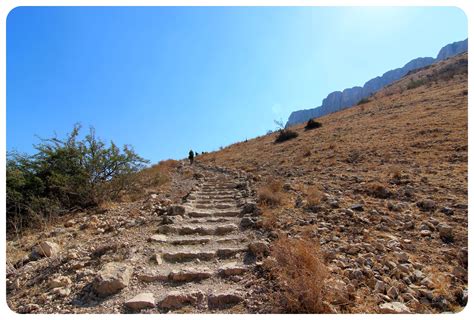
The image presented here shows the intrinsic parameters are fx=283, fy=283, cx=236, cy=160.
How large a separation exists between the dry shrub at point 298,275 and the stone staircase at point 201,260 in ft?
1.54

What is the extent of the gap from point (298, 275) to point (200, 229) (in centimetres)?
289

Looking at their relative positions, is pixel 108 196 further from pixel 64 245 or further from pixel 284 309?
pixel 284 309

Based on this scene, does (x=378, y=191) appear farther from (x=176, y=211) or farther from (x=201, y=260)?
(x=176, y=211)

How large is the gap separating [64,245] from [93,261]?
125cm

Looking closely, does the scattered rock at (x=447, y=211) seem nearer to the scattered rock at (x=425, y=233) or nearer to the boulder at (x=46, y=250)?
the scattered rock at (x=425, y=233)

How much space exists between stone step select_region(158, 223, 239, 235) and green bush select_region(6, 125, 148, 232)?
120 inches

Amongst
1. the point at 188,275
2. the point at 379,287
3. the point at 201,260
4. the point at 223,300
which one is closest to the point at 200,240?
the point at 201,260

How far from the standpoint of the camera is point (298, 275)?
3.27 m

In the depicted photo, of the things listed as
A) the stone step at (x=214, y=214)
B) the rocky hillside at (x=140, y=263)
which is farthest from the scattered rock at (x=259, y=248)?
the stone step at (x=214, y=214)

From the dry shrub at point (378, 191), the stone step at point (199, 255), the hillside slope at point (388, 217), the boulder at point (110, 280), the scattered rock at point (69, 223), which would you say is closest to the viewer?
the hillside slope at point (388, 217)

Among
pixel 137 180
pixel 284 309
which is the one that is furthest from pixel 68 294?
pixel 137 180

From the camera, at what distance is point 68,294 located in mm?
3555

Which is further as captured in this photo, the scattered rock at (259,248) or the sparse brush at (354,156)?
the sparse brush at (354,156)

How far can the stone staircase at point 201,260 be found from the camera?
3.31 metres
